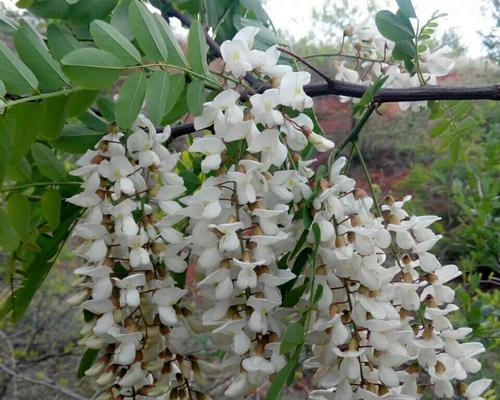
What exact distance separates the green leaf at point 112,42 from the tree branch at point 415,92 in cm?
16

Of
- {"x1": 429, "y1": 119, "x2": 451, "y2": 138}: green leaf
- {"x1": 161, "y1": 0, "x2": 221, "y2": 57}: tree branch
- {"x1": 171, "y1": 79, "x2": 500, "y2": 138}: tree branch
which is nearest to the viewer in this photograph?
{"x1": 171, "y1": 79, "x2": 500, "y2": 138}: tree branch

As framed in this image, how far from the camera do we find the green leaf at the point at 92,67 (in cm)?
43

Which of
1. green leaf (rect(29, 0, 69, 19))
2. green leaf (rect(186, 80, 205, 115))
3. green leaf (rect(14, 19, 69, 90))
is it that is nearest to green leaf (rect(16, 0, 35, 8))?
green leaf (rect(29, 0, 69, 19))

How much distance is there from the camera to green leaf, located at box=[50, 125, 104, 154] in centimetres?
54

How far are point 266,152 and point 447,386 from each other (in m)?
0.24

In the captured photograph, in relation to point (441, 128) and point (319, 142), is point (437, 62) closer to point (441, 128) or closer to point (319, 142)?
point (441, 128)

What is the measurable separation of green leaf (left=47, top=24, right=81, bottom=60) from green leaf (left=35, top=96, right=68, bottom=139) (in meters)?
0.05

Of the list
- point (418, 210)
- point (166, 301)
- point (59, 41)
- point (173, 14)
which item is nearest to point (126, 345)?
point (166, 301)

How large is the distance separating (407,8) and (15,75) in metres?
0.37

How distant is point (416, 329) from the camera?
0.50 metres

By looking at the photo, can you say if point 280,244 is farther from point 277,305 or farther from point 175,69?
point 175,69

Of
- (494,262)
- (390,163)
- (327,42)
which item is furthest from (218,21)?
(327,42)

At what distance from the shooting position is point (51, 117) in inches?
19.4

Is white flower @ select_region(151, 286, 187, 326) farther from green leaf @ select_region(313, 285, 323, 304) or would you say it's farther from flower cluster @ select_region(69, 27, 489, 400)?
green leaf @ select_region(313, 285, 323, 304)
